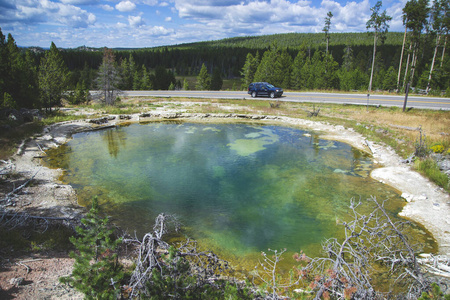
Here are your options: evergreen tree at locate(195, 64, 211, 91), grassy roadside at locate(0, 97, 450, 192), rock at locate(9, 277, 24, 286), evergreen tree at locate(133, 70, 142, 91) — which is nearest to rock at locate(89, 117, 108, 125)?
grassy roadside at locate(0, 97, 450, 192)

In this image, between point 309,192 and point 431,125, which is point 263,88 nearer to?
point 431,125

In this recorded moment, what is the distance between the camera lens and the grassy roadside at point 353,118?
14484 millimetres

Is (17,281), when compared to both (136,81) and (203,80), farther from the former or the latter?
(203,80)

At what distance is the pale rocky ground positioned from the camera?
209 inches

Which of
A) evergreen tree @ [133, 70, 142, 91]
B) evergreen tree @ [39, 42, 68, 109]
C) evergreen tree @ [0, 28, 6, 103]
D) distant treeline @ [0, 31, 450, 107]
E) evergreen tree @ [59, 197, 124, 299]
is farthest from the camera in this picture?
evergreen tree @ [133, 70, 142, 91]

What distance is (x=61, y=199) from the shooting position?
10.1m

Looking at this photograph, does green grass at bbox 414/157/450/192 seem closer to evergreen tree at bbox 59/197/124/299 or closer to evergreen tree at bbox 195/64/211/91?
evergreen tree at bbox 59/197/124/299

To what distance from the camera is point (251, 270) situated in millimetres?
7211

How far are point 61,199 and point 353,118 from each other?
22.7 metres

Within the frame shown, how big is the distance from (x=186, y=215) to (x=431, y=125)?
1872 cm

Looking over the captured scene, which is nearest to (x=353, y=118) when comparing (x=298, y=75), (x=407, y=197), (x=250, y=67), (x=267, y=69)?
(x=407, y=197)

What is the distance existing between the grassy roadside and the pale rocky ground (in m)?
0.66

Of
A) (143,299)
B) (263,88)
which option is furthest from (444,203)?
(263,88)

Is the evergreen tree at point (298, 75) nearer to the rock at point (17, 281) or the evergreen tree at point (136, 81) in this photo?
the evergreen tree at point (136, 81)
